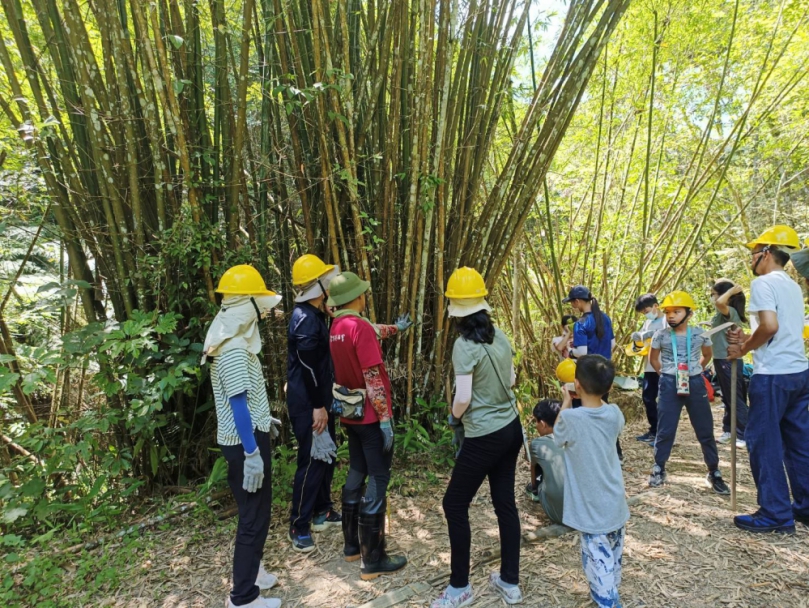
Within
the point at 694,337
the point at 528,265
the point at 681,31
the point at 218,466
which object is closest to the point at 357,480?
the point at 218,466

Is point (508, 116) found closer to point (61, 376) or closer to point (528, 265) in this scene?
point (528, 265)

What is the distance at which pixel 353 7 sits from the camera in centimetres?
280

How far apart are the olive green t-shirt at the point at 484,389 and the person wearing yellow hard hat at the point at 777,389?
135cm

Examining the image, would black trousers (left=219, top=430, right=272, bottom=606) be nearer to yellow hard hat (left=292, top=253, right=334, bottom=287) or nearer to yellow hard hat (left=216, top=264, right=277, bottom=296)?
yellow hard hat (left=216, top=264, right=277, bottom=296)

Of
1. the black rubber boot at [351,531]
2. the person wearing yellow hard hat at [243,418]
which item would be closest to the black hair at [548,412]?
the black rubber boot at [351,531]

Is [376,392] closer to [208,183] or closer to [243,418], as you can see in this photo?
[243,418]

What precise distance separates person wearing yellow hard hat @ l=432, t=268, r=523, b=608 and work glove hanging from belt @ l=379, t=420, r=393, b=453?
1.13 ft

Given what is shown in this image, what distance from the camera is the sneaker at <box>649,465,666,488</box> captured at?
2.88 m

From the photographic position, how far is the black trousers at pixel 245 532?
1.81 metres

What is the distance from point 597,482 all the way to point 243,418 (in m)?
1.35

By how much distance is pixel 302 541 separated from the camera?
231cm

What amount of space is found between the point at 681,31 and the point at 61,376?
584 centimetres

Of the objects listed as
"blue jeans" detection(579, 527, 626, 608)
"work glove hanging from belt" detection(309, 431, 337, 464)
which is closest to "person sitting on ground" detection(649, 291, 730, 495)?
"blue jeans" detection(579, 527, 626, 608)

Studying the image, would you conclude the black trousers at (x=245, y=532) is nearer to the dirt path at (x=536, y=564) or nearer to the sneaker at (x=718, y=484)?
the dirt path at (x=536, y=564)
